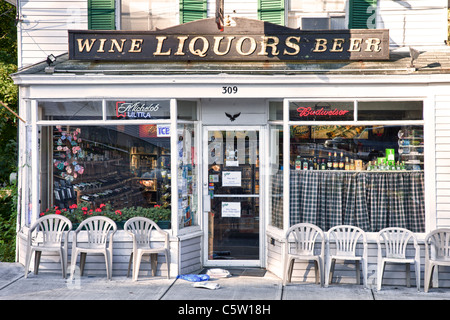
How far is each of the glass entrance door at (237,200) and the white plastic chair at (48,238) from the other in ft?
7.51

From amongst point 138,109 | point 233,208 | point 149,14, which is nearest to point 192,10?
point 149,14

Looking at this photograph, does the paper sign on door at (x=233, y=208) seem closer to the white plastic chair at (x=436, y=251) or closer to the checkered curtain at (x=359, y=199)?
the checkered curtain at (x=359, y=199)

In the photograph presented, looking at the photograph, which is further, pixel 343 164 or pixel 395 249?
pixel 343 164

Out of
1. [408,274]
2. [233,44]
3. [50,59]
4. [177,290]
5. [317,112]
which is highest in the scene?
[233,44]

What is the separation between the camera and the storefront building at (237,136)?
869cm

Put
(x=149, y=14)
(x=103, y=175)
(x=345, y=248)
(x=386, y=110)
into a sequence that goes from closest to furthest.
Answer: (x=345, y=248) → (x=386, y=110) → (x=103, y=175) → (x=149, y=14)

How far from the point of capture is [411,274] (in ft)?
28.2

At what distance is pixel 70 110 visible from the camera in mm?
9047

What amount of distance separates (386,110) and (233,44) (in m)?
2.55

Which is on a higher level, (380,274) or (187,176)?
(187,176)

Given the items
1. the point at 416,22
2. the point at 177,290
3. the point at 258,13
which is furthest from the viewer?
the point at 258,13

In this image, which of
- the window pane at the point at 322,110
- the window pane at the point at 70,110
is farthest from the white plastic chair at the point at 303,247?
the window pane at the point at 70,110

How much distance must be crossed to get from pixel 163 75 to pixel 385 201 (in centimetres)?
386

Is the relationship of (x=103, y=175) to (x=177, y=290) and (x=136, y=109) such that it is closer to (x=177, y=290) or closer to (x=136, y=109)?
(x=136, y=109)
